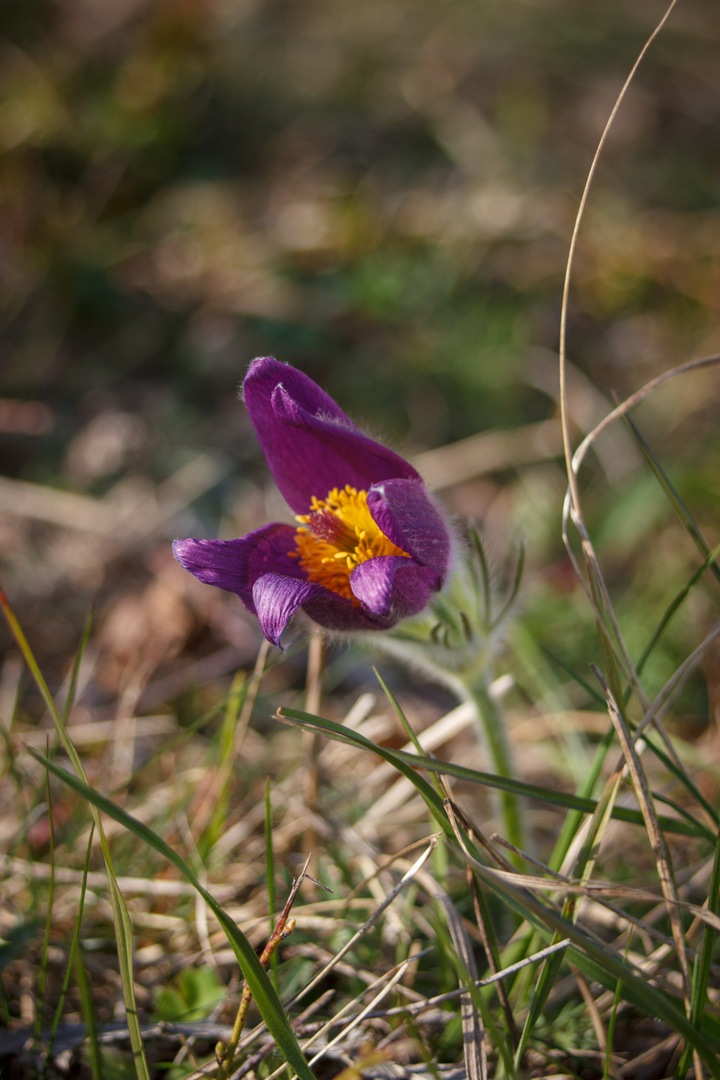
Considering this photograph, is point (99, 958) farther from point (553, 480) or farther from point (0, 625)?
point (553, 480)

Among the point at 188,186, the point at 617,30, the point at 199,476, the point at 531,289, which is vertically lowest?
the point at 199,476

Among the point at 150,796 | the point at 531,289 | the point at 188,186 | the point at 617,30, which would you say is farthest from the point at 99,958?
the point at 617,30

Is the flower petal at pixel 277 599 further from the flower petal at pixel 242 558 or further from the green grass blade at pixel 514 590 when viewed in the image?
the green grass blade at pixel 514 590

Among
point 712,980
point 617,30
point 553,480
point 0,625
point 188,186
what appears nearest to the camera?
point 712,980

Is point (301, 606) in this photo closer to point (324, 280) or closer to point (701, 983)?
point (701, 983)

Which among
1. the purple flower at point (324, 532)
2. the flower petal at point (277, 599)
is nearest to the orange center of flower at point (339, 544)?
the purple flower at point (324, 532)

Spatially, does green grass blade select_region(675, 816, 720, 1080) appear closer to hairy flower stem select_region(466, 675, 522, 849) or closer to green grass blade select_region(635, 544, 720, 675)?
green grass blade select_region(635, 544, 720, 675)
